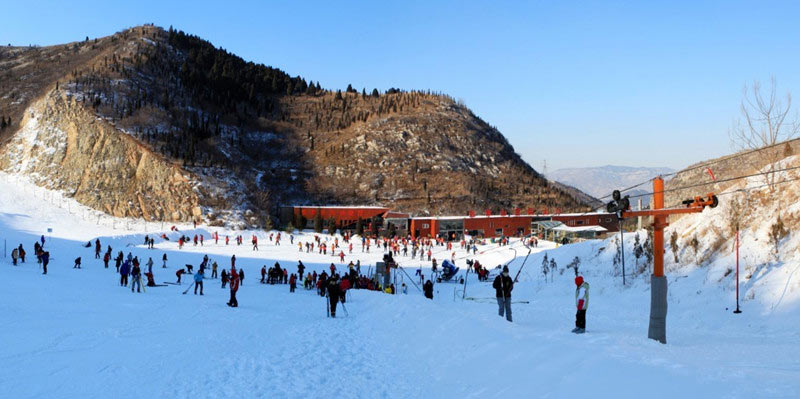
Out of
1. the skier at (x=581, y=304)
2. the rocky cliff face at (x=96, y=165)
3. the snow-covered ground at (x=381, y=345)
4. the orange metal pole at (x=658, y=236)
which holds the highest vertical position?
the rocky cliff face at (x=96, y=165)

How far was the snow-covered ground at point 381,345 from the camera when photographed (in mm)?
6715

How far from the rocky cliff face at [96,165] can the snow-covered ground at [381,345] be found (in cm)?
4477

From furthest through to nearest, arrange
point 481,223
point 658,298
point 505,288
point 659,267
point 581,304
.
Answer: point 481,223 < point 505,288 < point 581,304 < point 659,267 < point 658,298

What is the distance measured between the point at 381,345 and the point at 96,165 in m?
70.8

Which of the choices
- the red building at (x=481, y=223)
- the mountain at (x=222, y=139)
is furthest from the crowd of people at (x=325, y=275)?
the mountain at (x=222, y=139)

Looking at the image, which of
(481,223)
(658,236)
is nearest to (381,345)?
(658,236)

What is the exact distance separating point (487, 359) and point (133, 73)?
97526 mm

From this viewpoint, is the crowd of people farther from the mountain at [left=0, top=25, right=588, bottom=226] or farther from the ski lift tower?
the mountain at [left=0, top=25, right=588, bottom=226]

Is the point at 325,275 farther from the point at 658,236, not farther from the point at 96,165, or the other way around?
the point at 96,165

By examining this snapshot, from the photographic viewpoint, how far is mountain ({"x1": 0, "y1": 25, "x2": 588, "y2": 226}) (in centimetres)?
6944

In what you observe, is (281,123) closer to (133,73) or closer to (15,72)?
(133,73)

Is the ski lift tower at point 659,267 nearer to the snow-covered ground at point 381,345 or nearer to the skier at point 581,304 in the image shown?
the snow-covered ground at point 381,345

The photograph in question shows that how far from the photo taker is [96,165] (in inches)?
2751

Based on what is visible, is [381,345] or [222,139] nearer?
[381,345]
